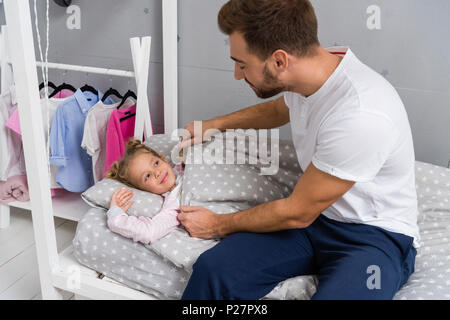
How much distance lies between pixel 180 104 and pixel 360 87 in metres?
1.07

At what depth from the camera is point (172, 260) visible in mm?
1215

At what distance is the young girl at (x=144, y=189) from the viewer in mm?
1274

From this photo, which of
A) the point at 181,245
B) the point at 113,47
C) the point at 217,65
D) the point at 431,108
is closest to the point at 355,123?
the point at 181,245

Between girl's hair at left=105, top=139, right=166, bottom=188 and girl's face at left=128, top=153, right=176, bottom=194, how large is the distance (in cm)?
2

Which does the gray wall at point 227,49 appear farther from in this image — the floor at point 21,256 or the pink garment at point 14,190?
the floor at point 21,256

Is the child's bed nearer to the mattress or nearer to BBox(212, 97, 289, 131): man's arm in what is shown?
the mattress

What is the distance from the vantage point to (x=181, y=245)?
4.06 feet

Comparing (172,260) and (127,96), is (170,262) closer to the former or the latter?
(172,260)

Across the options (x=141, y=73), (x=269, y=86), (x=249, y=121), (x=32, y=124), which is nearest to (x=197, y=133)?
(x=249, y=121)

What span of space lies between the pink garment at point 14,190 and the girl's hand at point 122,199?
0.73 m

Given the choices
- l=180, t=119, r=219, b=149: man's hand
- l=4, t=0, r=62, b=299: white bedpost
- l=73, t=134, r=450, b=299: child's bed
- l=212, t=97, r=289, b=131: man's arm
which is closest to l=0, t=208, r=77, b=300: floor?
l=4, t=0, r=62, b=299: white bedpost

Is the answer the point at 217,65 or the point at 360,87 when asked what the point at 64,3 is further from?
the point at 360,87

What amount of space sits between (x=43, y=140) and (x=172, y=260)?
20.2 inches

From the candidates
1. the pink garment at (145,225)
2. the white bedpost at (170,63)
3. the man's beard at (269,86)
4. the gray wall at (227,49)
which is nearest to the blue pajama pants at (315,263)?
the pink garment at (145,225)
